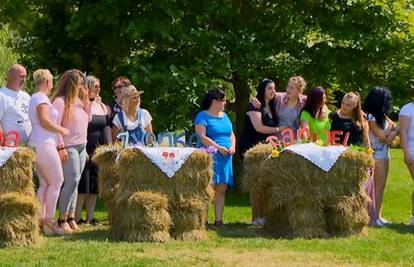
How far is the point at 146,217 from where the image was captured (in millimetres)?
8109

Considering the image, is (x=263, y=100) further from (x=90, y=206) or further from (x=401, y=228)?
(x=90, y=206)

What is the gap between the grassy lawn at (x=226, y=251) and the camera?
23.4ft

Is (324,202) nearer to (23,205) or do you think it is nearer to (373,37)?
(23,205)

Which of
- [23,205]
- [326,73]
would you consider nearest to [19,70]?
[23,205]

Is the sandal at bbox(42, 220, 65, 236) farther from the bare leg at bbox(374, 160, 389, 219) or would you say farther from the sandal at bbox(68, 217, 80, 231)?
the bare leg at bbox(374, 160, 389, 219)

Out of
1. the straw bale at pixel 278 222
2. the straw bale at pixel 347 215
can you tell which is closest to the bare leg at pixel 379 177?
the straw bale at pixel 347 215

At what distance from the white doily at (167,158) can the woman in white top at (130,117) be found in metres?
0.80

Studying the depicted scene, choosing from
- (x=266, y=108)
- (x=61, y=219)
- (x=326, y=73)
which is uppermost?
(x=326, y=73)

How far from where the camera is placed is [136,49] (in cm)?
1402

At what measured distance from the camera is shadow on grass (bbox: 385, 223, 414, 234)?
372 inches

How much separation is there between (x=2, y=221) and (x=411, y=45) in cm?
857

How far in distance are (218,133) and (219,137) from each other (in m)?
0.06

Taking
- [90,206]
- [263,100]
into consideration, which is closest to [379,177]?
[263,100]

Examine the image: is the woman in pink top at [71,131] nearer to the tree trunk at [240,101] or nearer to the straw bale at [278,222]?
the straw bale at [278,222]
